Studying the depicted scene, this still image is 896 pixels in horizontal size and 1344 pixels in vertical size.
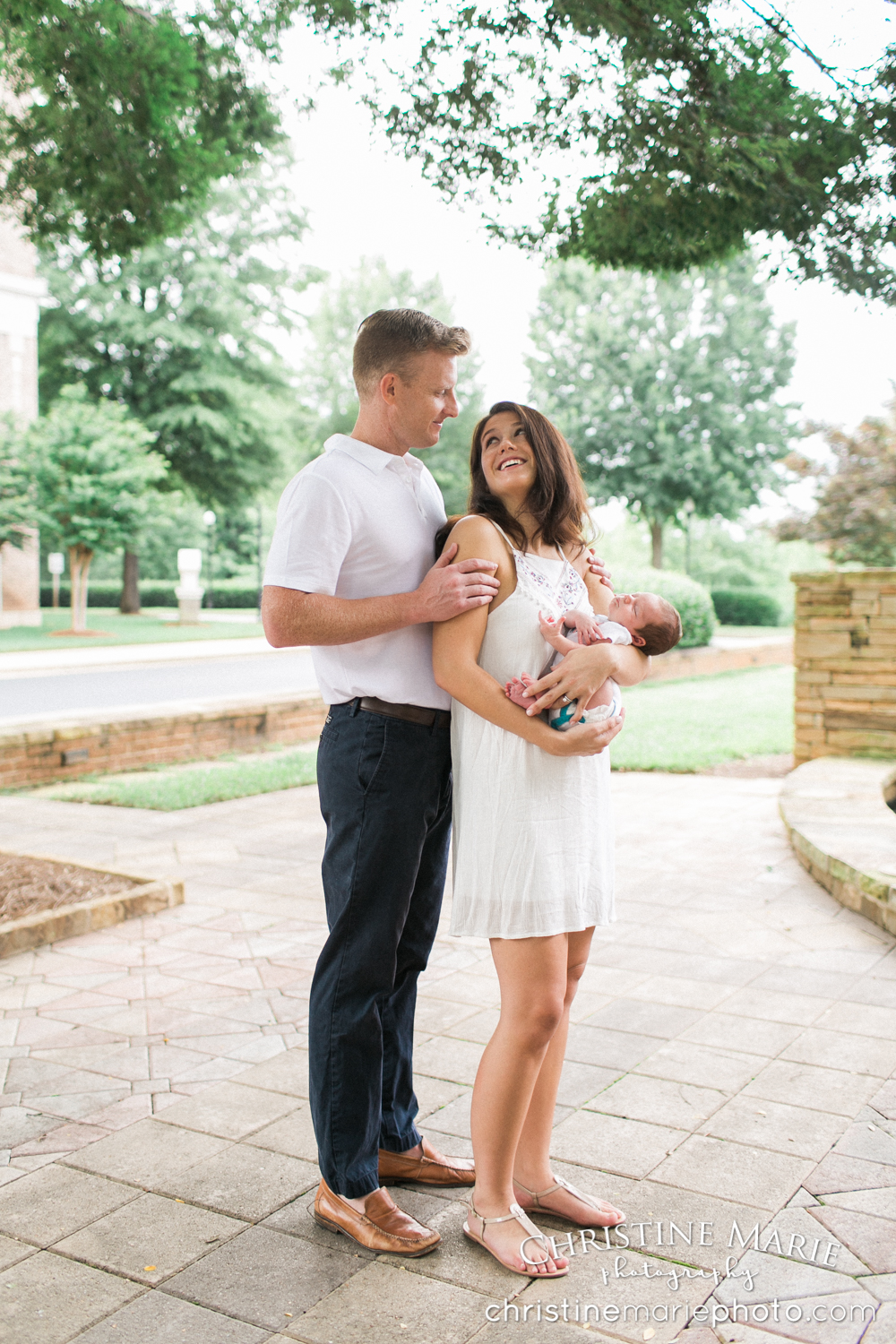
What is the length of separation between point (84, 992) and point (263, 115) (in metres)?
4.22

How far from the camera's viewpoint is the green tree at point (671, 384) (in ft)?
109

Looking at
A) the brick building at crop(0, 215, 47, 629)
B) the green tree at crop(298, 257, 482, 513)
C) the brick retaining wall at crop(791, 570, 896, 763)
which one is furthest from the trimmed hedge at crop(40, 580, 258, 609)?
the brick retaining wall at crop(791, 570, 896, 763)

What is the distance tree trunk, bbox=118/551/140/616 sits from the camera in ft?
125

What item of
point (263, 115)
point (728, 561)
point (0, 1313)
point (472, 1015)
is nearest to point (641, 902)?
point (472, 1015)

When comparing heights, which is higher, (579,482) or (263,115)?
(263,115)

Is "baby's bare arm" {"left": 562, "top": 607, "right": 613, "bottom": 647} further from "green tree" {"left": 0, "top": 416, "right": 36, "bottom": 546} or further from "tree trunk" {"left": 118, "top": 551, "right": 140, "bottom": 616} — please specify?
"tree trunk" {"left": 118, "top": 551, "right": 140, "bottom": 616}

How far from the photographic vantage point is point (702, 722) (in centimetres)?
1305

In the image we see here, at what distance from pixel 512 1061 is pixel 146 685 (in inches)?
650

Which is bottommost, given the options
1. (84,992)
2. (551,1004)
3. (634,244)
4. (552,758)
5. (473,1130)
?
(84,992)

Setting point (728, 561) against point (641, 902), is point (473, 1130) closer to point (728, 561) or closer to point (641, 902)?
point (641, 902)

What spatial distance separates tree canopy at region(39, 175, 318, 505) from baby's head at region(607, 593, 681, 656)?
32110 mm

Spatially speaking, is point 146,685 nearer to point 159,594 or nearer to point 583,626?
point 583,626

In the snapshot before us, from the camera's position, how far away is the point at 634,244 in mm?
5055

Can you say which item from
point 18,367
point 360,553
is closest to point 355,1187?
A: point 360,553
